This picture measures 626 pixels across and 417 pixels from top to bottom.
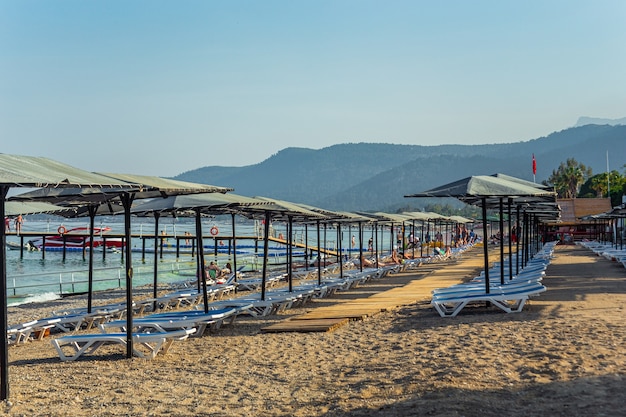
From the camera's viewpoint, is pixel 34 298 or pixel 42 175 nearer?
pixel 42 175

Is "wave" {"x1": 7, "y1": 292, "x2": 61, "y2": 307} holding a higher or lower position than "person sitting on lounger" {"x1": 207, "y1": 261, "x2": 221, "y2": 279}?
lower

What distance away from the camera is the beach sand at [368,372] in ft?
18.2

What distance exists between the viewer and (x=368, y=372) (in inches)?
271

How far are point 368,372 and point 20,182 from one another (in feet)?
11.2

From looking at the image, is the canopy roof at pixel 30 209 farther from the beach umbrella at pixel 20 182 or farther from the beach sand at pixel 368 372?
the beach umbrella at pixel 20 182

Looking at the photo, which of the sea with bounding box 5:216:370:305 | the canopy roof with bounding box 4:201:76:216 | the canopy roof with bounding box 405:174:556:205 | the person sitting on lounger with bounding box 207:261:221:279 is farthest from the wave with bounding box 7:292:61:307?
the canopy roof with bounding box 405:174:556:205

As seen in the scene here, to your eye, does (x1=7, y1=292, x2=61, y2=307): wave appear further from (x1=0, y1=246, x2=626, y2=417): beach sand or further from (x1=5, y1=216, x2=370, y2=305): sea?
→ (x1=0, y1=246, x2=626, y2=417): beach sand

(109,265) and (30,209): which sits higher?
(30,209)

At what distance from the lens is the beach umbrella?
19.3ft

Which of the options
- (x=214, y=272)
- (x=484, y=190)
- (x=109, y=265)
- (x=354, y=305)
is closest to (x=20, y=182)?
(x=484, y=190)

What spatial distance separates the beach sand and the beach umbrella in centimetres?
45

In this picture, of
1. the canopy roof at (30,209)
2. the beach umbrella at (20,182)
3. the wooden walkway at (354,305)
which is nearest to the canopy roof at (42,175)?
the beach umbrella at (20,182)

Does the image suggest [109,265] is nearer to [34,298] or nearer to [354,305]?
[34,298]

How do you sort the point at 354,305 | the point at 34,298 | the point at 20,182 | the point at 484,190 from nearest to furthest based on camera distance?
the point at 20,182 < the point at 484,190 < the point at 354,305 < the point at 34,298
